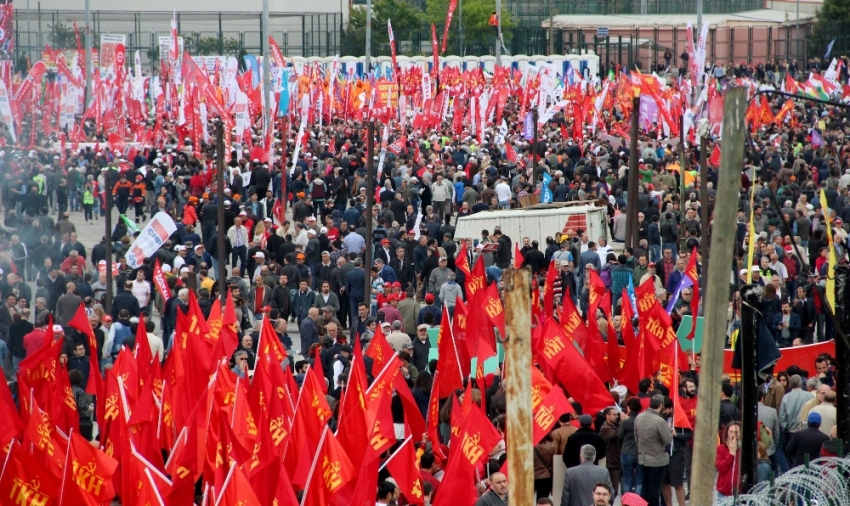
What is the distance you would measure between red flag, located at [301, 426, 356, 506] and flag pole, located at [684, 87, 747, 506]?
279cm

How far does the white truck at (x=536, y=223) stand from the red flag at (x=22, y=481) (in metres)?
14.4

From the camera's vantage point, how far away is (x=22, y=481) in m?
9.65

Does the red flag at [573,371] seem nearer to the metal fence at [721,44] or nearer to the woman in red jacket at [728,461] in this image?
the woman in red jacket at [728,461]

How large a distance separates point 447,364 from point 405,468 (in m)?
3.56

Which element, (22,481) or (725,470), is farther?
(725,470)

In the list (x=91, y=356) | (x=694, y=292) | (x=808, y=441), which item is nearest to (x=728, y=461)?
(x=808, y=441)

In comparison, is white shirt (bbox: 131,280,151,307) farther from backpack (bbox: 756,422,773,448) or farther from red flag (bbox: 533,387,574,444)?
backpack (bbox: 756,422,773,448)

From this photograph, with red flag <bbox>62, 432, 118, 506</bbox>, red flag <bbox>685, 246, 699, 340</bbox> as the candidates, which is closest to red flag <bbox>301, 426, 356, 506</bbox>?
red flag <bbox>62, 432, 118, 506</bbox>

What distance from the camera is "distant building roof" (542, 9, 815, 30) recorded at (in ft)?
266

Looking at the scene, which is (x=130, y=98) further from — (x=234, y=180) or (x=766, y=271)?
(x=766, y=271)

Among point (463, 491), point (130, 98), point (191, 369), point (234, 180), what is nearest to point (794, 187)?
point (234, 180)

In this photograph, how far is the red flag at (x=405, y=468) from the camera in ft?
32.3

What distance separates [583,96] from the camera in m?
43.4

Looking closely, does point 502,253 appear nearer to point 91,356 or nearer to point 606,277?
point 606,277
